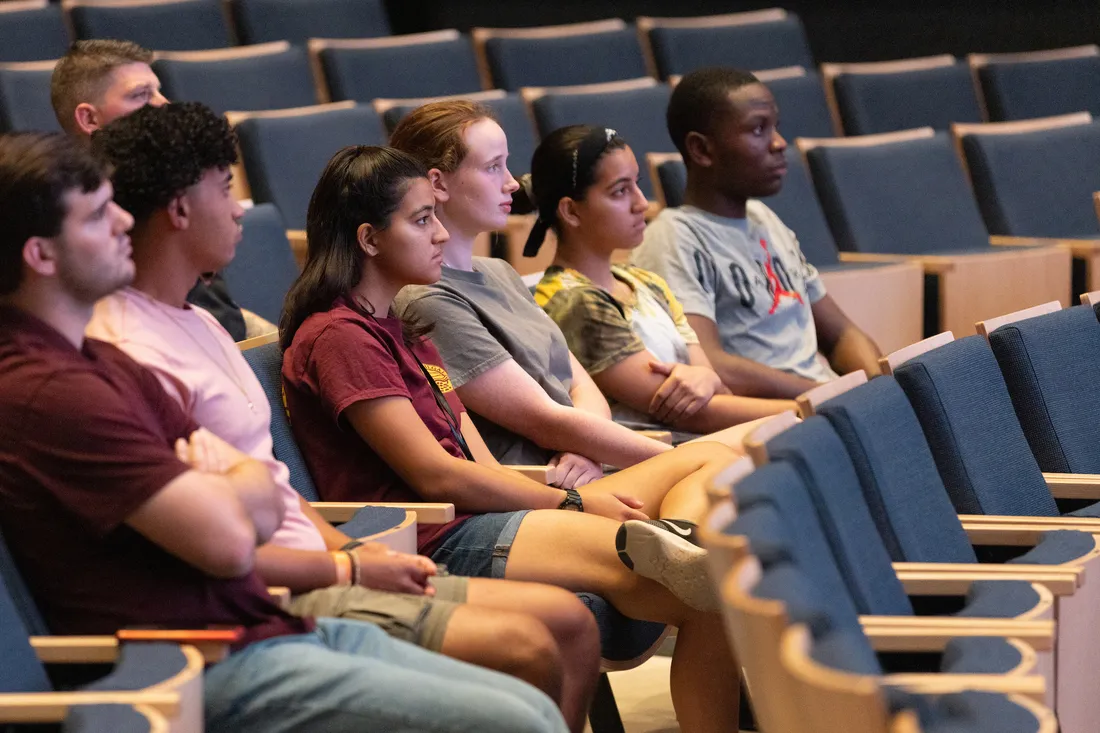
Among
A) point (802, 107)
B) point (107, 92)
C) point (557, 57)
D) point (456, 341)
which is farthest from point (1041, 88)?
point (107, 92)

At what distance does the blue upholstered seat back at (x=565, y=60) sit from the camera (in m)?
3.80

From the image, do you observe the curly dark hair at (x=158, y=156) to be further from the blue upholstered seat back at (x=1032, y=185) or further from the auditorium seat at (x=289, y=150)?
the blue upholstered seat back at (x=1032, y=185)

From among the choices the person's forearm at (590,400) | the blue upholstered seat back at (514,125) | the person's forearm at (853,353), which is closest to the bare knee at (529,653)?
the person's forearm at (590,400)

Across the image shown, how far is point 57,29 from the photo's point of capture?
11.3 feet

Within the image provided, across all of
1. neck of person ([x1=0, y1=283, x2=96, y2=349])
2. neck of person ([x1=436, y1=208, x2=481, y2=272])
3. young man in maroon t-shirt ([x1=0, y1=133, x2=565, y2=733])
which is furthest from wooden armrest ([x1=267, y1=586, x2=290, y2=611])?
neck of person ([x1=436, y1=208, x2=481, y2=272])

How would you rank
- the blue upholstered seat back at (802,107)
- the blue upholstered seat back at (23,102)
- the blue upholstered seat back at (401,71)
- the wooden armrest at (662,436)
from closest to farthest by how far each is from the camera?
the wooden armrest at (662,436) → the blue upholstered seat back at (23,102) → the blue upholstered seat back at (401,71) → the blue upholstered seat back at (802,107)

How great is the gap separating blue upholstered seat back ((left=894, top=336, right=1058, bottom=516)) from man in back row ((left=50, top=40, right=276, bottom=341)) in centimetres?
94

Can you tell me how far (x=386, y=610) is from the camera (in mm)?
1402

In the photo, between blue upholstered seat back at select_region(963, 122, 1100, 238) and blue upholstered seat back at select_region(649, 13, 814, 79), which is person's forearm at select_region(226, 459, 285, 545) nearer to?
blue upholstered seat back at select_region(963, 122, 1100, 238)

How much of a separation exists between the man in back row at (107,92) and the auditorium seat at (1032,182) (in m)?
2.12

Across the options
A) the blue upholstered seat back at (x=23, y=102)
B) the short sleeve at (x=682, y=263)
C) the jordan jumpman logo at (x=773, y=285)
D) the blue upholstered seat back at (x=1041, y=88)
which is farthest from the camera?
the blue upholstered seat back at (x=1041, y=88)

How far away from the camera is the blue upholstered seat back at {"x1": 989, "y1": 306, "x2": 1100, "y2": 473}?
74.8 inches

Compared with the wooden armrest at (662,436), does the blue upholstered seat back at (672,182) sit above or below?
above

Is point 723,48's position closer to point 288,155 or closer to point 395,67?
point 395,67
